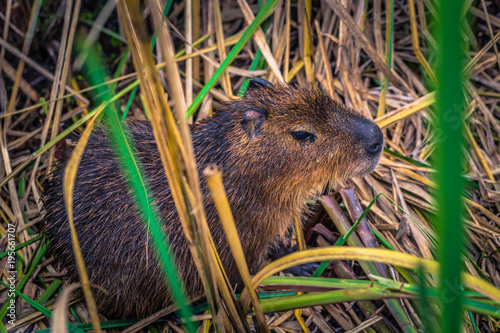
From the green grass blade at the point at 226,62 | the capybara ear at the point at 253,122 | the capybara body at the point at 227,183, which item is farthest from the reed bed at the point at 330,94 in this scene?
the capybara ear at the point at 253,122

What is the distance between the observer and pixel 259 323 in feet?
6.38

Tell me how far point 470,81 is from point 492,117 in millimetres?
426

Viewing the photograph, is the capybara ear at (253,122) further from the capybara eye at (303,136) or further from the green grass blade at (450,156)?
the green grass blade at (450,156)

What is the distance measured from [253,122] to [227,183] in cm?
43

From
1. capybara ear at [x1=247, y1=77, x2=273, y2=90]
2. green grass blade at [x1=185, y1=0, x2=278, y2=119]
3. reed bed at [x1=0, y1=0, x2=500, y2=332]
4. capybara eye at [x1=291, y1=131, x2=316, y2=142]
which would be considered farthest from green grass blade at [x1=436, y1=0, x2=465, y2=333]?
green grass blade at [x1=185, y1=0, x2=278, y2=119]

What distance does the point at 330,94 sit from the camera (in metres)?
3.72

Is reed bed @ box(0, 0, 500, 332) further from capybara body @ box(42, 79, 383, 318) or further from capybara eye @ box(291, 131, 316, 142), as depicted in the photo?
capybara eye @ box(291, 131, 316, 142)

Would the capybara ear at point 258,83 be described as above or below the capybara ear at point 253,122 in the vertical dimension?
above

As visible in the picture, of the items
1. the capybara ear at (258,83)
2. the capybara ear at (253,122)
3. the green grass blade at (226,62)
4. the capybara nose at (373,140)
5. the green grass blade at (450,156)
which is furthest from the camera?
the green grass blade at (226,62)

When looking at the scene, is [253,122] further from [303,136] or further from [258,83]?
[258,83]

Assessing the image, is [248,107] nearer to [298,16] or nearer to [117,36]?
[298,16]

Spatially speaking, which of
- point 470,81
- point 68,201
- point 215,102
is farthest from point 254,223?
point 470,81

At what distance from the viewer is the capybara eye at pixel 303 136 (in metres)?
2.52

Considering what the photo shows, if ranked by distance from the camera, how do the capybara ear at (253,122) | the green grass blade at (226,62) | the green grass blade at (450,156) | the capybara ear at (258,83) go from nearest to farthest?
the green grass blade at (450,156)
the capybara ear at (253,122)
the capybara ear at (258,83)
the green grass blade at (226,62)
